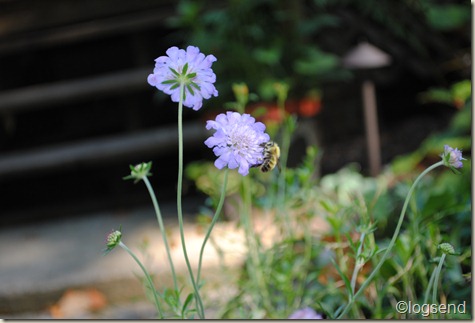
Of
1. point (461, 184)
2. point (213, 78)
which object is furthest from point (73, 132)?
point (213, 78)

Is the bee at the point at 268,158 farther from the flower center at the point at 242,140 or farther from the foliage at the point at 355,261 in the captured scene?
the foliage at the point at 355,261

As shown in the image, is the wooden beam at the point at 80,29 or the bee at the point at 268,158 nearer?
the bee at the point at 268,158

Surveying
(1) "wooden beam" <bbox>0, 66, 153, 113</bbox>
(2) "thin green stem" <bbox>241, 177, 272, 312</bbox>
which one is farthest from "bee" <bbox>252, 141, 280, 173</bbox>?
(1) "wooden beam" <bbox>0, 66, 153, 113</bbox>

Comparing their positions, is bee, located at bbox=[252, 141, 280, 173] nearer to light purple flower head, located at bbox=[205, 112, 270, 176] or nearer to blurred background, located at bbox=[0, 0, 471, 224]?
light purple flower head, located at bbox=[205, 112, 270, 176]

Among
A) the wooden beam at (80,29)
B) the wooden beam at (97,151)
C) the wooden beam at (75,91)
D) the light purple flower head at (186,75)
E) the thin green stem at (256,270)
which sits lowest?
the thin green stem at (256,270)

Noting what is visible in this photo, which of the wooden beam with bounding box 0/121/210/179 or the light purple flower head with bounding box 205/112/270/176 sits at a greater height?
the wooden beam with bounding box 0/121/210/179

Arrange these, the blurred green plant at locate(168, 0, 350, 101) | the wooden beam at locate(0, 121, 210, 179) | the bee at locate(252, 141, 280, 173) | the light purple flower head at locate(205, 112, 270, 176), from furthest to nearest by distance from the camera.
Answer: the wooden beam at locate(0, 121, 210, 179)
the blurred green plant at locate(168, 0, 350, 101)
the bee at locate(252, 141, 280, 173)
the light purple flower head at locate(205, 112, 270, 176)

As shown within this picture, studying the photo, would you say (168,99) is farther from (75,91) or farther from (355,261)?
(355,261)

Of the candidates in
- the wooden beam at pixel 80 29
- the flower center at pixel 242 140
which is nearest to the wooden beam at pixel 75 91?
the wooden beam at pixel 80 29

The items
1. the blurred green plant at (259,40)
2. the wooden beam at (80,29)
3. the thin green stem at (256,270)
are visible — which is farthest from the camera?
the wooden beam at (80,29)
